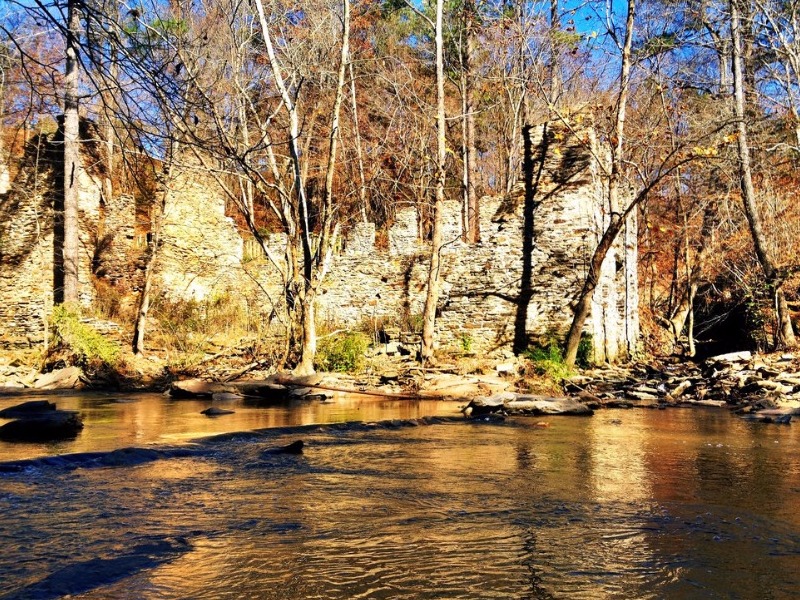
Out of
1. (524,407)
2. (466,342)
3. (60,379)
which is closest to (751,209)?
(466,342)

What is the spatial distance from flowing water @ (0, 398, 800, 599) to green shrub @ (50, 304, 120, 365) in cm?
991

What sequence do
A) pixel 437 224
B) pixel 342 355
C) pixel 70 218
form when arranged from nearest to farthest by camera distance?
pixel 342 355 → pixel 437 224 → pixel 70 218

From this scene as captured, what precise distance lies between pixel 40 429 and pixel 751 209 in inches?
655

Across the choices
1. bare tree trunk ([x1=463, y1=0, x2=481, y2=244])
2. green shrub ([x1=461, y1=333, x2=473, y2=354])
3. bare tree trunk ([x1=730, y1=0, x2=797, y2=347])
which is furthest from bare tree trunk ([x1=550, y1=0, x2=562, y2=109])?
green shrub ([x1=461, y1=333, x2=473, y2=354])

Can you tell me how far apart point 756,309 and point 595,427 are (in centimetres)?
1153

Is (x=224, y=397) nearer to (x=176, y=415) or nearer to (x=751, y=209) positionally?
(x=176, y=415)

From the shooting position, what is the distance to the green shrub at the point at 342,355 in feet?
52.0

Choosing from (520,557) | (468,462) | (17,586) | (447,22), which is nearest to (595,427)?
(468,462)

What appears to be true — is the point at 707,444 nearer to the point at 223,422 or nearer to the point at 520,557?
the point at 520,557

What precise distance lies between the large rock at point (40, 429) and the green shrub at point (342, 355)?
786cm

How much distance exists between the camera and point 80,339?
679 inches

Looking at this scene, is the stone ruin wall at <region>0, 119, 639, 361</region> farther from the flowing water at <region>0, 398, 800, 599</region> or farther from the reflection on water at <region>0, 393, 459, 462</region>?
the flowing water at <region>0, 398, 800, 599</region>

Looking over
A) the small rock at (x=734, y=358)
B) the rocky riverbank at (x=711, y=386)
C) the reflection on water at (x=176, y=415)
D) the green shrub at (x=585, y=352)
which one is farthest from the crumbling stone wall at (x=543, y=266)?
the reflection on water at (x=176, y=415)

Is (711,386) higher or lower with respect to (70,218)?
lower
